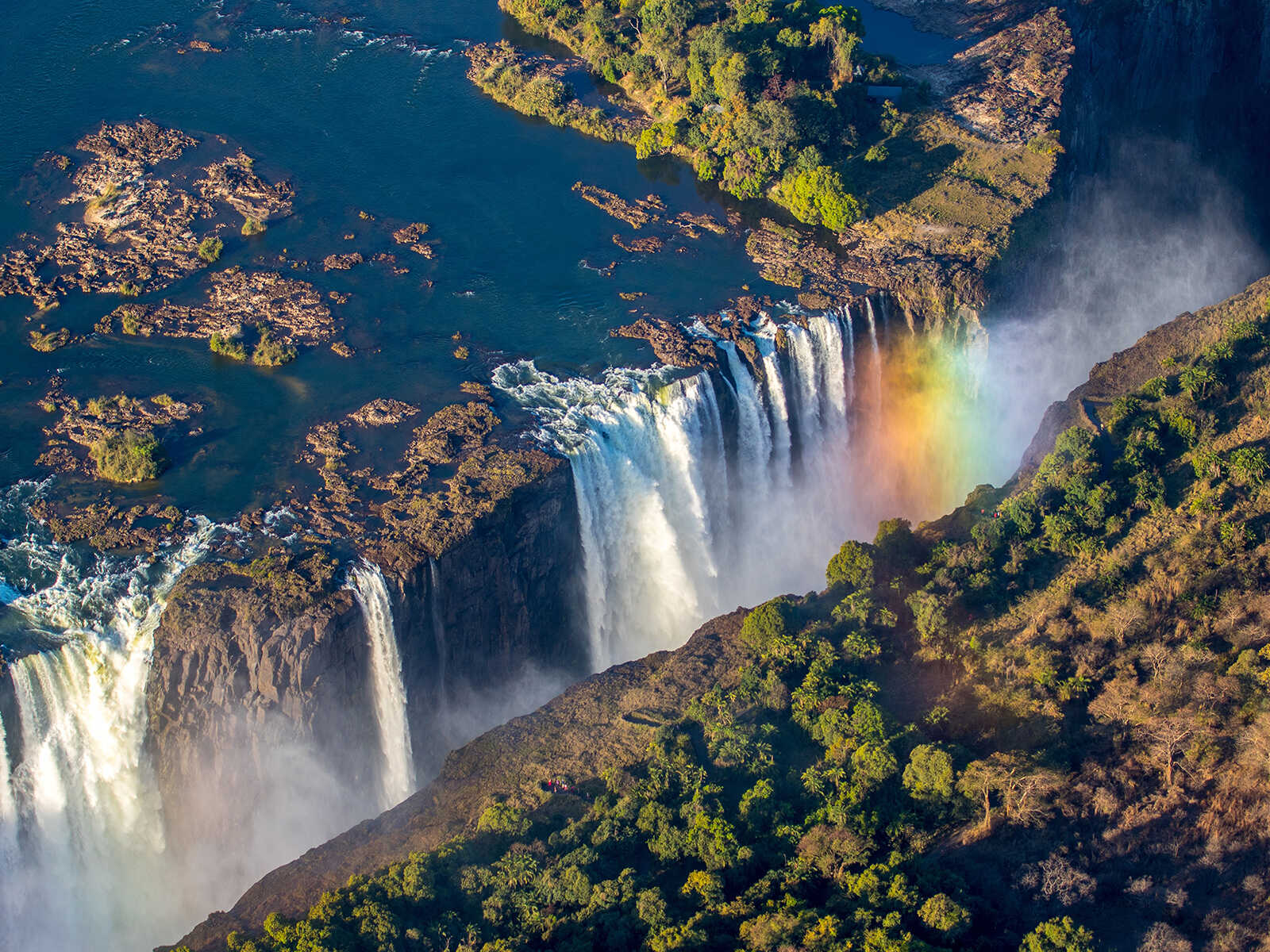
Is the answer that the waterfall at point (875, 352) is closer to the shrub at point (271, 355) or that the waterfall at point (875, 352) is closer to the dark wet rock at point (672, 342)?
the dark wet rock at point (672, 342)

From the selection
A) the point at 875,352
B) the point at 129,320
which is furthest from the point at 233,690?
the point at 875,352

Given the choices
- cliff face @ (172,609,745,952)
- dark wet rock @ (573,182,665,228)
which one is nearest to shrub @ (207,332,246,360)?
dark wet rock @ (573,182,665,228)

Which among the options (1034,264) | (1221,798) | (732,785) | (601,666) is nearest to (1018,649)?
(1221,798)

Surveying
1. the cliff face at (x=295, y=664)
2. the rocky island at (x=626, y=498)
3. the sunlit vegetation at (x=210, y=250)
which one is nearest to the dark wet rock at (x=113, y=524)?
the rocky island at (x=626, y=498)

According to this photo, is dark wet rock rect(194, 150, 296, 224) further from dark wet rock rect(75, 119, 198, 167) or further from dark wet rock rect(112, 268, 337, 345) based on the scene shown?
dark wet rock rect(112, 268, 337, 345)

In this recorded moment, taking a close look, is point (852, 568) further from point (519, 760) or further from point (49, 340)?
point (49, 340)

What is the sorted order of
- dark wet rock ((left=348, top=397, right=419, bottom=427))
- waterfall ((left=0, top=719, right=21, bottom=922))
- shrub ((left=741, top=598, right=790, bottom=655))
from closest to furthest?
waterfall ((left=0, top=719, right=21, bottom=922)) < shrub ((left=741, top=598, right=790, bottom=655)) < dark wet rock ((left=348, top=397, right=419, bottom=427))

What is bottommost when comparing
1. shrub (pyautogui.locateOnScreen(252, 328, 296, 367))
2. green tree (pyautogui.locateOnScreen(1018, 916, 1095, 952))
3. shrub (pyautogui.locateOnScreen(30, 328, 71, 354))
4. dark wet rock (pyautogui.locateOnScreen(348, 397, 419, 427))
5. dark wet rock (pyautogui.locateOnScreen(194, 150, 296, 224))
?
green tree (pyautogui.locateOnScreen(1018, 916, 1095, 952))
